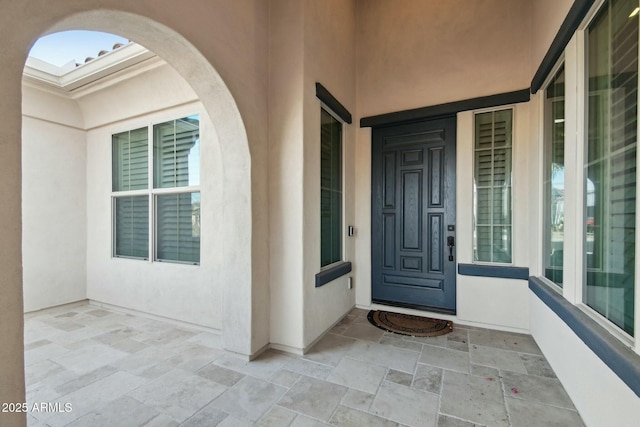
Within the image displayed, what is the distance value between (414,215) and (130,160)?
3.90 metres

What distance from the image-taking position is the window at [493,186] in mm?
3086

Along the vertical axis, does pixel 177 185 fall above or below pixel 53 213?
above

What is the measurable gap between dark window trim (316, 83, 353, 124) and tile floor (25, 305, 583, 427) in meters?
2.44

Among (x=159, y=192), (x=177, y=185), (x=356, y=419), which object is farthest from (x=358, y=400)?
(x=159, y=192)

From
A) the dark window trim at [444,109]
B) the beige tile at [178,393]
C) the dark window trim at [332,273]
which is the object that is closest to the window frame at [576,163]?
the dark window trim at [444,109]

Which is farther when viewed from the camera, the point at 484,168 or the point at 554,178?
the point at 484,168

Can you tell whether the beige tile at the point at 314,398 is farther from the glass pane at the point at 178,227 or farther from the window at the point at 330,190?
the glass pane at the point at 178,227

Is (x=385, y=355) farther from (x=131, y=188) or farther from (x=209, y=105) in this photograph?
(x=131, y=188)

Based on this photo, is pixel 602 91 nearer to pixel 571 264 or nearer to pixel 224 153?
pixel 571 264

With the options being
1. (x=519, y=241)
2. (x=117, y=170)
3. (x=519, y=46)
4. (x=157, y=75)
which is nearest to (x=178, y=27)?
(x=157, y=75)

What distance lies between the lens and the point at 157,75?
11.1ft

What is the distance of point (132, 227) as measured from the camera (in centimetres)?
384

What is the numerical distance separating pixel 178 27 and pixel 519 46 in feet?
11.0

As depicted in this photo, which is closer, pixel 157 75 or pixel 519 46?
pixel 519 46
